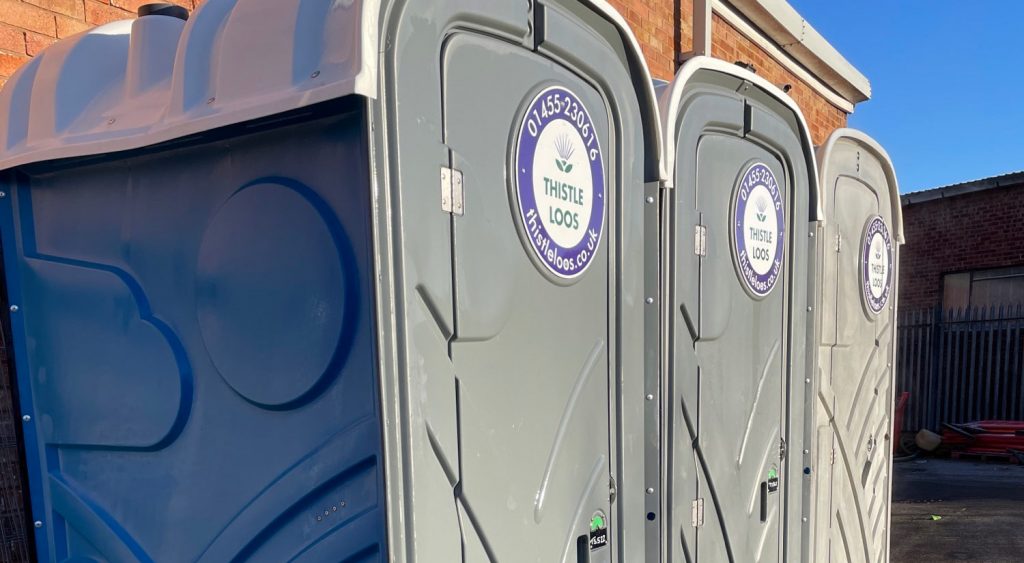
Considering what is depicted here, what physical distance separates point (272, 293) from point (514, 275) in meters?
0.56

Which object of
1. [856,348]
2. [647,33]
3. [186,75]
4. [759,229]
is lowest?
[856,348]

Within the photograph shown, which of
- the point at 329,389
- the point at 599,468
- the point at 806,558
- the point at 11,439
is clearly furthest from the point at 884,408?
the point at 11,439

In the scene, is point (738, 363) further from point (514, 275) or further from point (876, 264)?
point (876, 264)

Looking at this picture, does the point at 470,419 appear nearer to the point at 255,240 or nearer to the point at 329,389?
the point at 329,389

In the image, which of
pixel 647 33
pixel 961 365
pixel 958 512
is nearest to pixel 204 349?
pixel 647 33

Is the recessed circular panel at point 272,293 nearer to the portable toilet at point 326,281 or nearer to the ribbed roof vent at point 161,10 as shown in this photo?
the portable toilet at point 326,281

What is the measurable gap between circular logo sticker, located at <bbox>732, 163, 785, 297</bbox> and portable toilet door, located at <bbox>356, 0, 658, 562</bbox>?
646 millimetres

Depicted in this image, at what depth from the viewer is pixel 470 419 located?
144 centimetres

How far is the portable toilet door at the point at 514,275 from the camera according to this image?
1280mm

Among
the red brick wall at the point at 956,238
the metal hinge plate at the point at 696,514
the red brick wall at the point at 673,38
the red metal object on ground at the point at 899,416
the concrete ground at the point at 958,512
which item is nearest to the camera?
the metal hinge plate at the point at 696,514

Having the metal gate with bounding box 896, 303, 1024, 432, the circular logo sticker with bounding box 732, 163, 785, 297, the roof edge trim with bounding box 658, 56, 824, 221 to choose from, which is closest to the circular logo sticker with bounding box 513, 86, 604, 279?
the roof edge trim with bounding box 658, 56, 824, 221

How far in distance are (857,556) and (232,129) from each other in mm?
3906

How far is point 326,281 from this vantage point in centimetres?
129

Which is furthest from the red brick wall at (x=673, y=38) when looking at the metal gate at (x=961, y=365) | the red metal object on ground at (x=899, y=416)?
the metal gate at (x=961, y=365)
